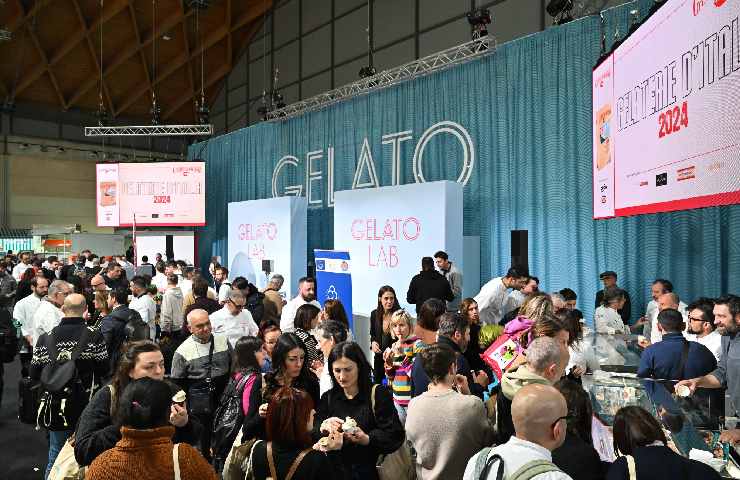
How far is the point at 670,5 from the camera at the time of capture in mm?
3750

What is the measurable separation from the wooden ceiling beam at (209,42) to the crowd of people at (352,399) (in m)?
12.8

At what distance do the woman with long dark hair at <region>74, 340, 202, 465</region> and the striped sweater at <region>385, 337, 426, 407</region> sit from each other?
1109 millimetres

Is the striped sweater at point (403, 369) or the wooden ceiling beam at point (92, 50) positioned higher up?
the wooden ceiling beam at point (92, 50)

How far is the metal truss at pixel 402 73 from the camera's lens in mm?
8203

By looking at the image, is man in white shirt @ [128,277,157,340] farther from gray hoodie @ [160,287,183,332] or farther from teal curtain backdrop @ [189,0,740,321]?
teal curtain backdrop @ [189,0,740,321]

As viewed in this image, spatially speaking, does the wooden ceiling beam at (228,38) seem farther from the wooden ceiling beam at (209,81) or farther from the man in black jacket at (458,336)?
the man in black jacket at (458,336)

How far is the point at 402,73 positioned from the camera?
10.8 meters

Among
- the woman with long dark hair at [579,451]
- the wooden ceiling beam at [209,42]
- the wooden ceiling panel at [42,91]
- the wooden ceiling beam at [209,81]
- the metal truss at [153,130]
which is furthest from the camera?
the wooden ceiling beam at [209,81]

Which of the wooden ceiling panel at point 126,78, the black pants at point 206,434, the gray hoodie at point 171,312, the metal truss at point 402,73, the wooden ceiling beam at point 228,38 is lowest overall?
the black pants at point 206,434

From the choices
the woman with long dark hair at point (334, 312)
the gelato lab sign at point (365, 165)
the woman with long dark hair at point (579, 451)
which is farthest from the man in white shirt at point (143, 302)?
the gelato lab sign at point (365, 165)

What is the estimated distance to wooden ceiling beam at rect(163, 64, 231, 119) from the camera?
17.4 m

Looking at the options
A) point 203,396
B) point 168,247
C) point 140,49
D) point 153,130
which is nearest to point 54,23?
point 140,49

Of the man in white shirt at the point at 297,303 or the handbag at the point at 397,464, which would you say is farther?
the man in white shirt at the point at 297,303

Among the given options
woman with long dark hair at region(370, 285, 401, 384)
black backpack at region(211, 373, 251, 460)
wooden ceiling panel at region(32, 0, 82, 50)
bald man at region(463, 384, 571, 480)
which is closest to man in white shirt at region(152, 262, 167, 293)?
Answer: woman with long dark hair at region(370, 285, 401, 384)
